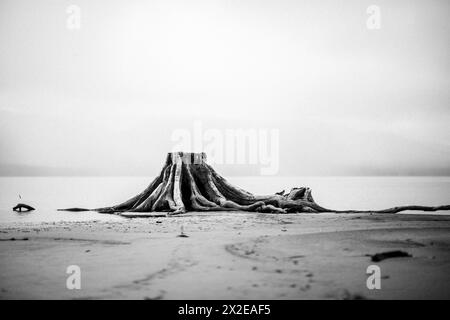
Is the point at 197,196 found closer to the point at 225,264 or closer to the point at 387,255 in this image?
the point at 225,264

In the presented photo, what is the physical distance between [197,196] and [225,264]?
460 inches

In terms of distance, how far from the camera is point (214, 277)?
→ 16.4 ft

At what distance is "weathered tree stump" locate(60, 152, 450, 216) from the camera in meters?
16.1

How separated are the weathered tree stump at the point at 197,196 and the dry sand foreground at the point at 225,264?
22.9ft

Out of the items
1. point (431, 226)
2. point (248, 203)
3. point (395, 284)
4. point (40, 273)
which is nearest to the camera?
point (395, 284)

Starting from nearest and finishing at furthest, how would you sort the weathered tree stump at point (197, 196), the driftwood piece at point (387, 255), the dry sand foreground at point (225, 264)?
the dry sand foreground at point (225, 264) < the driftwood piece at point (387, 255) < the weathered tree stump at point (197, 196)

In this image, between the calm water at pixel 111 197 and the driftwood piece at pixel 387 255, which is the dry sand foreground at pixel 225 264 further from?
the calm water at pixel 111 197

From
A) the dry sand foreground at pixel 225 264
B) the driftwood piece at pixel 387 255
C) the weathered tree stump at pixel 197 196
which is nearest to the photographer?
the dry sand foreground at pixel 225 264

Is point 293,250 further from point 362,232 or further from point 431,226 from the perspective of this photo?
point 431,226

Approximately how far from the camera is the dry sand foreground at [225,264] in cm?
449

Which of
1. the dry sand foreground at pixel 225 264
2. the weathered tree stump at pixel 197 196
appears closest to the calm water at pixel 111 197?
the weathered tree stump at pixel 197 196

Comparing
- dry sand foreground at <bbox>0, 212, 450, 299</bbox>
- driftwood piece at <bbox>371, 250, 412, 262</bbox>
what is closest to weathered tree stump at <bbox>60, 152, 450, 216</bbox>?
dry sand foreground at <bbox>0, 212, 450, 299</bbox>
